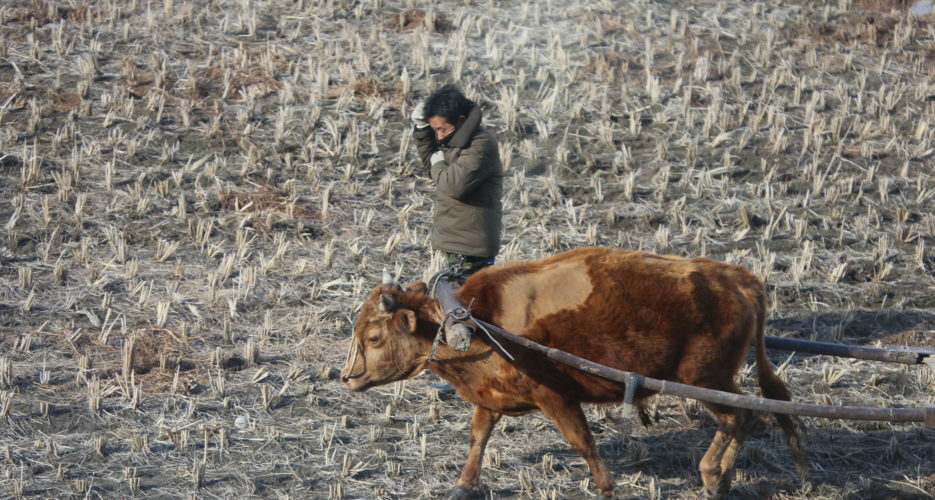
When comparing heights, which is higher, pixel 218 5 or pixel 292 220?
pixel 218 5

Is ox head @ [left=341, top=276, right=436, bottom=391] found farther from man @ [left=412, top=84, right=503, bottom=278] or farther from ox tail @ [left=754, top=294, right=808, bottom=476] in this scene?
ox tail @ [left=754, top=294, right=808, bottom=476]

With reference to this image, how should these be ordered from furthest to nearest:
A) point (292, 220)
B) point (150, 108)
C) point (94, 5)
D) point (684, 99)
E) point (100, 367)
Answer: point (94, 5)
point (684, 99)
point (150, 108)
point (292, 220)
point (100, 367)

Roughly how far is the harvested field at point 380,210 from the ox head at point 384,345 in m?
0.72

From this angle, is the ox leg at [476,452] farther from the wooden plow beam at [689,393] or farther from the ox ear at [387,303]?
the ox ear at [387,303]

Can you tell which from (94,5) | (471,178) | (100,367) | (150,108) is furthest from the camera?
(94,5)

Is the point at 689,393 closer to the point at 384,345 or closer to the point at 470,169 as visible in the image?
the point at 384,345

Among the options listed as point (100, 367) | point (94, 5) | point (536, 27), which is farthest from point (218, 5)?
point (100, 367)

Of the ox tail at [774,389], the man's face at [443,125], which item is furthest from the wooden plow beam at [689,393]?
the man's face at [443,125]

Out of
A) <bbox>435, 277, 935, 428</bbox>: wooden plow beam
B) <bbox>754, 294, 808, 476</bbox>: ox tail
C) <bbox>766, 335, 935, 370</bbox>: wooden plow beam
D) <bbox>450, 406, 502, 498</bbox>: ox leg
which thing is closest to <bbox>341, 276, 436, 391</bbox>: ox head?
<bbox>435, 277, 935, 428</bbox>: wooden plow beam

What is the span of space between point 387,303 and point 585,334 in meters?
1.21

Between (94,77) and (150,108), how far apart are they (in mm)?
1009

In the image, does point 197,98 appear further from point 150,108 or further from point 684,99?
point 684,99

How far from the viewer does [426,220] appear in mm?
10859

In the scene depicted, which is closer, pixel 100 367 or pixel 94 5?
pixel 100 367
